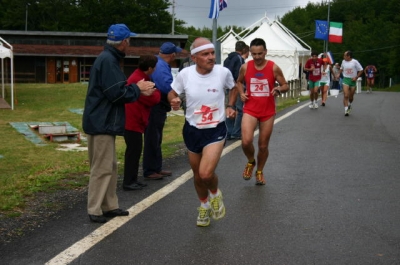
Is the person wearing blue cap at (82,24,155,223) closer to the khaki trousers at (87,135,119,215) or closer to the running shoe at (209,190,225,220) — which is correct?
the khaki trousers at (87,135,119,215)

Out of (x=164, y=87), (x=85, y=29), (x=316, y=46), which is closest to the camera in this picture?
(x=164, y=87)

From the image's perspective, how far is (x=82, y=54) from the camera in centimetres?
5128

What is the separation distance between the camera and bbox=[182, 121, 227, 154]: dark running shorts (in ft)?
21.0

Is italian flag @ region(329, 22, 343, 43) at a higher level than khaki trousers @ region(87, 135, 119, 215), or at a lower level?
higher

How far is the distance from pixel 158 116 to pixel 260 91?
1.55 metres

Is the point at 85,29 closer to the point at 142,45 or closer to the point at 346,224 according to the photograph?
the point at 142,45

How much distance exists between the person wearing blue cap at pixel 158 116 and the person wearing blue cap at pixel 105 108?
71.1 inches

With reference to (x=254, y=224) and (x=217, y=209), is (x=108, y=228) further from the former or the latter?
(x=254, y=224)

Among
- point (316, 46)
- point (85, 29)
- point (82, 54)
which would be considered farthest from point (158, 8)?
point (316, 46)

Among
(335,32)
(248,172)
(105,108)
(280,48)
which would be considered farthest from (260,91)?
(335,32)

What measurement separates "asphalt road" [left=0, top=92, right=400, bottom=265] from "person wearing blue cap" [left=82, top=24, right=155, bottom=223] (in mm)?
376

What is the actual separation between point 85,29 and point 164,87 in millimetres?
69697

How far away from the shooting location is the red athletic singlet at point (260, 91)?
345 inches

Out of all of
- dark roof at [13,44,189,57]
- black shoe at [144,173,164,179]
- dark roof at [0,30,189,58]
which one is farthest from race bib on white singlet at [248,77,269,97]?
dark roof at [0,30,189,58]
